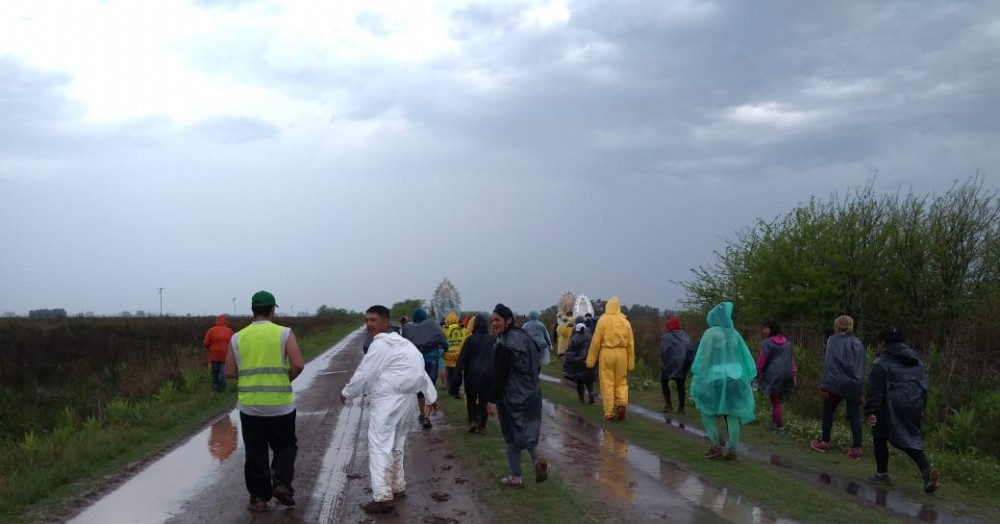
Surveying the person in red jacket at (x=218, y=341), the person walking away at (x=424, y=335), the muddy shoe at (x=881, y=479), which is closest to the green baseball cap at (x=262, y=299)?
the person walking away at (x=424, y=335)

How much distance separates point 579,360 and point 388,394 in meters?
8.85

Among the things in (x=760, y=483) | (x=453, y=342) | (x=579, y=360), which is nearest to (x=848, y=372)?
(x=760, y=483)

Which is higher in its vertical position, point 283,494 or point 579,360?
point 579,360

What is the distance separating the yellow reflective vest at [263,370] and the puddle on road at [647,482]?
3322mm

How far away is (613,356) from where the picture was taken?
13898 mm

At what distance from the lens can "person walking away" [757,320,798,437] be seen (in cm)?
1291

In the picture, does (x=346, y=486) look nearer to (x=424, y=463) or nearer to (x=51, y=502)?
(x=424, y=463)

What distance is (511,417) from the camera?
8453mm

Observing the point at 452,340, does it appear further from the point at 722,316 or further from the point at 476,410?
the point at 722,316

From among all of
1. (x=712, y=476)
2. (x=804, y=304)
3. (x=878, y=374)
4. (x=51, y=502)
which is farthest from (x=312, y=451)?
(x=804, y=304)

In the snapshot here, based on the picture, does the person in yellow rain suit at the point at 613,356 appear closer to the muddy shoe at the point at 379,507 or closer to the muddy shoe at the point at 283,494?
the muddy shoe at the point at 379,507

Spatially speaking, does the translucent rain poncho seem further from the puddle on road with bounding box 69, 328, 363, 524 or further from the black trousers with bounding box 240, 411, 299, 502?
the puddle on road with bounding box 69, 328, 363, 524

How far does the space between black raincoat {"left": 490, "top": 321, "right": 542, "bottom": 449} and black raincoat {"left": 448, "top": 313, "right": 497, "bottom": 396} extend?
3281mm

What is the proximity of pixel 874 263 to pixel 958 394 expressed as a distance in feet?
30.9
